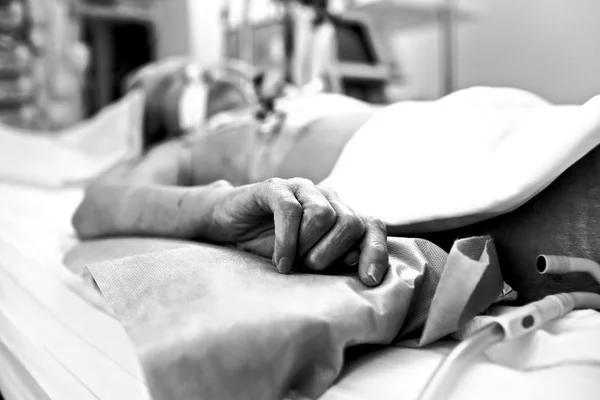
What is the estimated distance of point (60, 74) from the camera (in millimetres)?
3109

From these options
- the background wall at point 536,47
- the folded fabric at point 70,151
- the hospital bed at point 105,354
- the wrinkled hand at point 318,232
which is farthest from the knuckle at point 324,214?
the background wall at point 536,47

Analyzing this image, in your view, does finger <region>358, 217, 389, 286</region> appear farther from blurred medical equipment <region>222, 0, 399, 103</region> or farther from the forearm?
blurred medical equipment <region>222, 0, 399, 103</region>

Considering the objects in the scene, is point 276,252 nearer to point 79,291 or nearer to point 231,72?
point 79,291

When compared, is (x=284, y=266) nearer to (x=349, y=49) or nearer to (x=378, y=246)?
(x=378, y=246)

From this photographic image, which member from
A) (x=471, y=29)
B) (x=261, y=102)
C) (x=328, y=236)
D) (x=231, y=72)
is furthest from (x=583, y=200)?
(x=471, y=29)

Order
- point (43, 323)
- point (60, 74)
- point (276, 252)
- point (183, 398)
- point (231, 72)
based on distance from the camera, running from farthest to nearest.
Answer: point (60, 74) < point (231, 72) < point (43, 323) < point (276, 252) < point (183, 398)

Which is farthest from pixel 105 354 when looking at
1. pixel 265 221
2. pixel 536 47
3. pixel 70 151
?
pixel 536 47

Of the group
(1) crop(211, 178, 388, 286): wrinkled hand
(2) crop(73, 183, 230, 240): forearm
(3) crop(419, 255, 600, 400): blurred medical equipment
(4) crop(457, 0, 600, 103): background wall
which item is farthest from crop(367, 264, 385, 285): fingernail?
(4) crop(457, 0, 600, 103): background wall

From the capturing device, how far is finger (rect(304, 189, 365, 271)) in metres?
0.50

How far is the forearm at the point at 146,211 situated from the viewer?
0.72m

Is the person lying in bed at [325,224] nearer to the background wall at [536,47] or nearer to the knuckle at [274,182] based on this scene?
the knuckle at [274,182]

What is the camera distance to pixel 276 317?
423 millimetres

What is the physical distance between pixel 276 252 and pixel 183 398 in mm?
156

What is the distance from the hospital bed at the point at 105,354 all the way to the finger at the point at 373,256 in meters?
0.06
